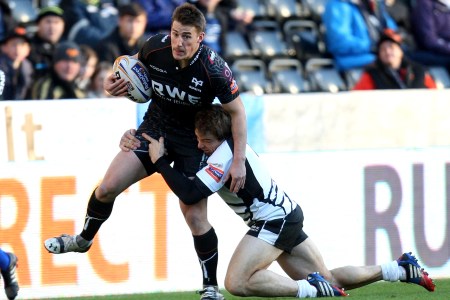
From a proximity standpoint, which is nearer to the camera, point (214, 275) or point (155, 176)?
point (214, 275)

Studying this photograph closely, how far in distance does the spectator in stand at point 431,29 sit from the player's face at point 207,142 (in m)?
6.96

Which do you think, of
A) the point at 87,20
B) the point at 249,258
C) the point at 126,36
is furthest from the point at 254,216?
the point at 87,20

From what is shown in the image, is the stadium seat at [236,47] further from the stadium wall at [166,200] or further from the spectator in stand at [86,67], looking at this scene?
the stadium wall at [166,200]

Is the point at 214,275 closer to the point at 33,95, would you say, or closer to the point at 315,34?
the point at 33,95

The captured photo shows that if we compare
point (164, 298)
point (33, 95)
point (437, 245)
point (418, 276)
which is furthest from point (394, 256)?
point (33, 95)

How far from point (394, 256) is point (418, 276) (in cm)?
151

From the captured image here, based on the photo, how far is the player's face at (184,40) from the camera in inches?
303

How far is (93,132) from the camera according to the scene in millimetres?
10375

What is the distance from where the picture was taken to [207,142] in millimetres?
8008

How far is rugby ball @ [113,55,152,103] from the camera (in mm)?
8039

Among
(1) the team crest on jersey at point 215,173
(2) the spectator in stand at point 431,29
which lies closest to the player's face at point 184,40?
(1) the team crest on jersey at point 215,173

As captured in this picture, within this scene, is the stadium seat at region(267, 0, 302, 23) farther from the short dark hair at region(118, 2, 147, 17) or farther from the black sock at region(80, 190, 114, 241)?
the black sock at region(80, 190, 114, 241)

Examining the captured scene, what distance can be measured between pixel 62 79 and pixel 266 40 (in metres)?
2.97

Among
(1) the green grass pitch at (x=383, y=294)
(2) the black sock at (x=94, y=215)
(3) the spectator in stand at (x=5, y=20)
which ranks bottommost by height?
(1) the green grass pitch at (x=383, y=294)
